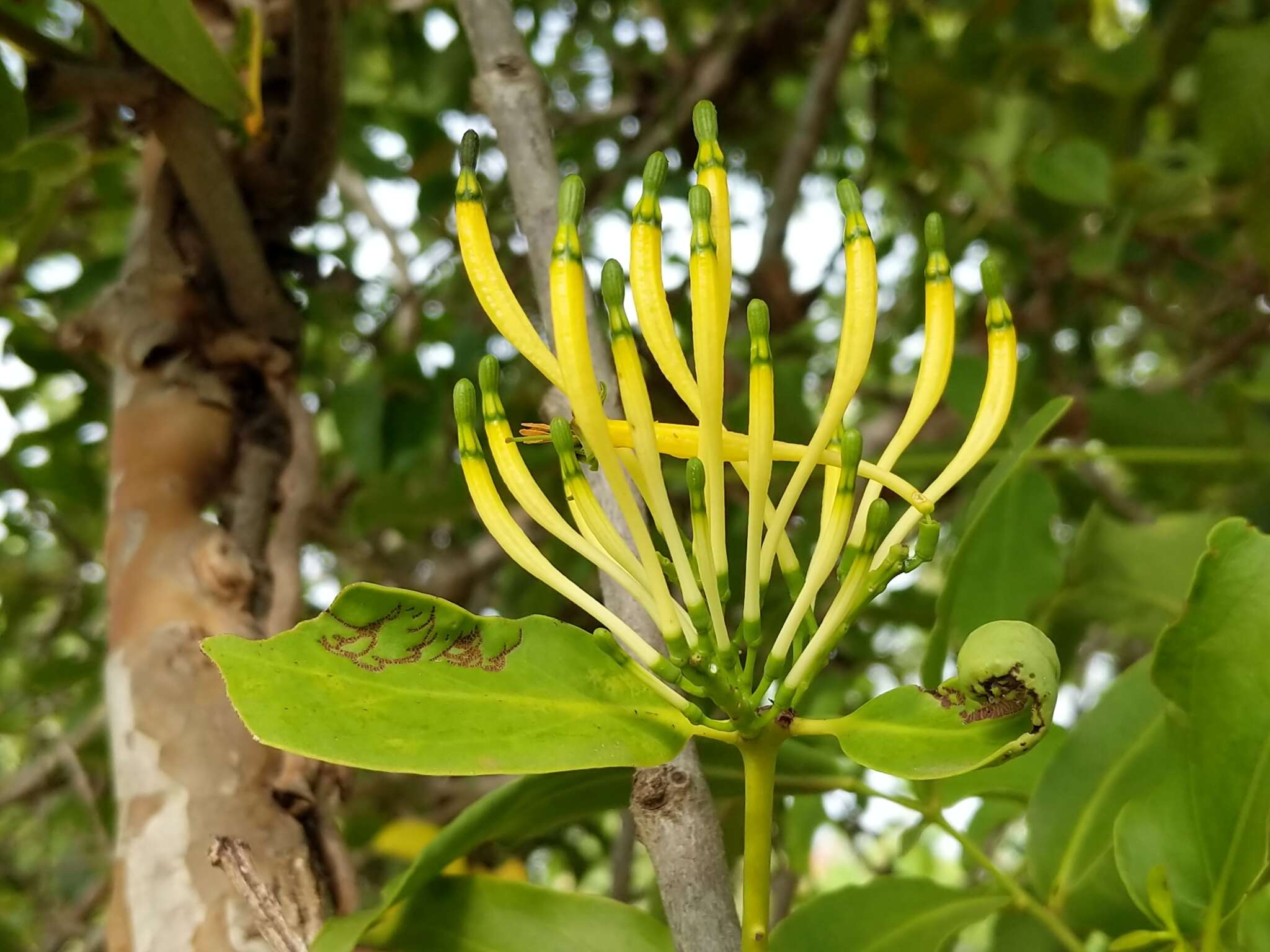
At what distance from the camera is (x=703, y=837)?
415 mm

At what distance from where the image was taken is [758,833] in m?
0.36

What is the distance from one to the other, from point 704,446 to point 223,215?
464 millimetres

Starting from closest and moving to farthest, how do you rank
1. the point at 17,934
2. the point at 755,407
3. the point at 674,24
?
the point at 755,407, the point at 17,934, the point at 674,24

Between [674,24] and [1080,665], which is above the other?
[674,24]

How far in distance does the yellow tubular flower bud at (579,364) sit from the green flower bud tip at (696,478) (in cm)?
2

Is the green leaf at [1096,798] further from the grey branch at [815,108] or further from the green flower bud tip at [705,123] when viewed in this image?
the grey branch at [815,108]

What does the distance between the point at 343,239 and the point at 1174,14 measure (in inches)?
51.2

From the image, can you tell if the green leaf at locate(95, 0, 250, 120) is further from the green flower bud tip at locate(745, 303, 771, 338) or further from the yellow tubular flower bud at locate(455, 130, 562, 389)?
the green flower bud tip at locate(745, 303, 771, 338)

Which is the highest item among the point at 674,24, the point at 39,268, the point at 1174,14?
the point at 674,24

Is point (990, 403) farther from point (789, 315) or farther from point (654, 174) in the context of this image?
point (789, 315)

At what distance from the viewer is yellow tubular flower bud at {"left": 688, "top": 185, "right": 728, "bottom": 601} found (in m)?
0.35

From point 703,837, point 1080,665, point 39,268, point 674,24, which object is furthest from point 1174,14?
point 39,268

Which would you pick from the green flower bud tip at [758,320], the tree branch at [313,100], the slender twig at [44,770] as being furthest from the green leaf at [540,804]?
the slender twig at [44,770]

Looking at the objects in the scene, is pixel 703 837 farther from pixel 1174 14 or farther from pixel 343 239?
pixel 343 239
